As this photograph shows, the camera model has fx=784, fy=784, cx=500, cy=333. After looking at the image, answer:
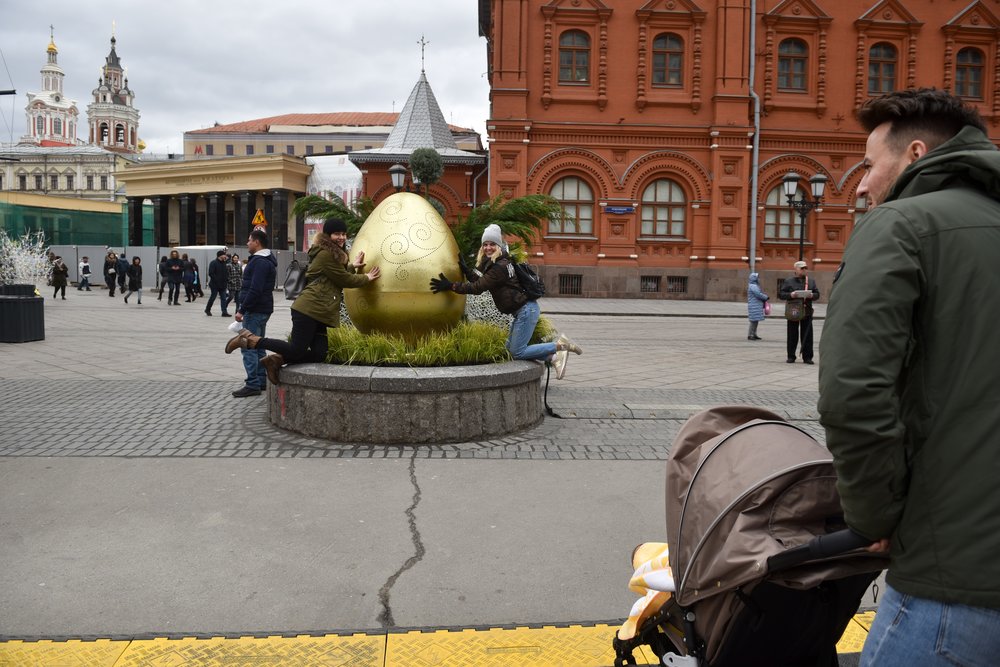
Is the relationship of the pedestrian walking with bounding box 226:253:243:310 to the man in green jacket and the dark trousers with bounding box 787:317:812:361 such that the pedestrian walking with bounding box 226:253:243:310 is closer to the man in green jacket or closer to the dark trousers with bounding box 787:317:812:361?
the dark trousers with bounding box 787:317:812:361

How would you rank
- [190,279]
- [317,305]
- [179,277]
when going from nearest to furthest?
[317,305]
[179,277]
[190,279]

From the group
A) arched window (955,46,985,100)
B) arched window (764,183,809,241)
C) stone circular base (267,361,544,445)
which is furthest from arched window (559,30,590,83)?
stone circular base (267,361,544,445)

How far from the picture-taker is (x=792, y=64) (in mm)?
31375

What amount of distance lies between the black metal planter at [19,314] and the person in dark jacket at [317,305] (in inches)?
336

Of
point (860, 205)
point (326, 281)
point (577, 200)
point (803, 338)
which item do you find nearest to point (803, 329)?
point (803, 338)

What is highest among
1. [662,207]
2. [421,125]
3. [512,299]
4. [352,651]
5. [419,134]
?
[421,125]

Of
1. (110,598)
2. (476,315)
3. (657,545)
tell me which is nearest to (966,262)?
(657,545)

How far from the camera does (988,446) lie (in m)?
1.68

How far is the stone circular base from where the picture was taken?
658 centimetres

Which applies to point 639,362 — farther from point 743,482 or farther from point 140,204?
point 140,204

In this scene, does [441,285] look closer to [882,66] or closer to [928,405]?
[928,405]

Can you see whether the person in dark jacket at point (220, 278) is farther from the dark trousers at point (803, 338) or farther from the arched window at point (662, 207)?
the arched window at point (662, 207)

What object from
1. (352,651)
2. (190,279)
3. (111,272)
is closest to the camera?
(352,651)

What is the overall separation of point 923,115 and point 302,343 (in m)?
5.87
